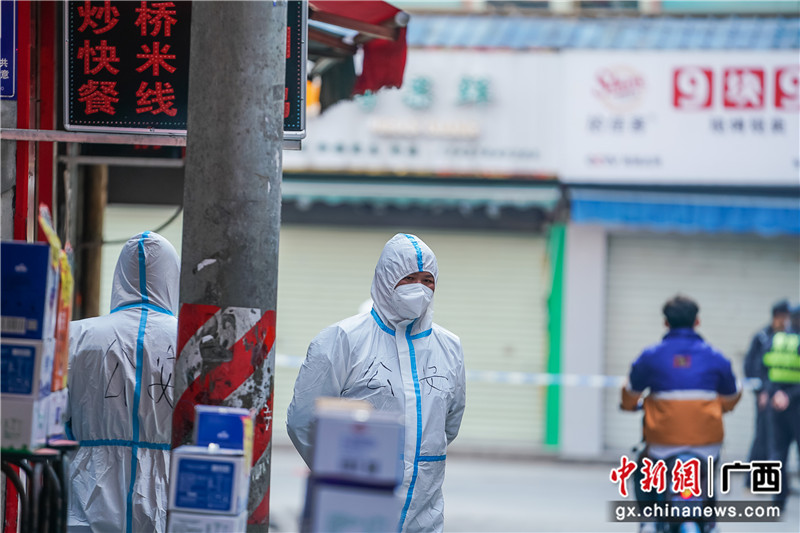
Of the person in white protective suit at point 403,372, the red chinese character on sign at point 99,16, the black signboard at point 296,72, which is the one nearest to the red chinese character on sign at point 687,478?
the person in white protective suit at point 403,372

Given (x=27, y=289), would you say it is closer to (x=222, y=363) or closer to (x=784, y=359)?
(x=222, y=363)

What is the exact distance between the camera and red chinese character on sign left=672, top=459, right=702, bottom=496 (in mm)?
7266

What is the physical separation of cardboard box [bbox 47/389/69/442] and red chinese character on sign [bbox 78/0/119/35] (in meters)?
2.30

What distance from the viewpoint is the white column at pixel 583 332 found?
13.9m

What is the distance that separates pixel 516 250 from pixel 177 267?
9.30m

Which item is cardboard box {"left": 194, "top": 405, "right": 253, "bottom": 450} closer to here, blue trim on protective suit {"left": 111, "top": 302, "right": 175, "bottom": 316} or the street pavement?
blue trim on protective suit {"left": 111, "top": 302, "right": 175, "bottom": 316}

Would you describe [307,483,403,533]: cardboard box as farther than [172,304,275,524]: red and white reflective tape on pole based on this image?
No

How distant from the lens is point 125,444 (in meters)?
4.83

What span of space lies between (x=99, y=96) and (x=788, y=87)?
34.0 ft

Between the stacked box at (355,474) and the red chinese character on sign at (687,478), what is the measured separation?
4.69 meters

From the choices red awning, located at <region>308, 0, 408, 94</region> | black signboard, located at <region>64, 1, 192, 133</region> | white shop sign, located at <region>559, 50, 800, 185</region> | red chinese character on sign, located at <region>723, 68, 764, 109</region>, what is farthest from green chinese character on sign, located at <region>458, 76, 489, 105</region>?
black signboard, located at <region>64, 1, 192, 133</region>

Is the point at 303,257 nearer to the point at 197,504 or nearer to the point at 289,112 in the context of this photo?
the point at 289,112

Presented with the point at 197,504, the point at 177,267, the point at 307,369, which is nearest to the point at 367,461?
the point at 197,504

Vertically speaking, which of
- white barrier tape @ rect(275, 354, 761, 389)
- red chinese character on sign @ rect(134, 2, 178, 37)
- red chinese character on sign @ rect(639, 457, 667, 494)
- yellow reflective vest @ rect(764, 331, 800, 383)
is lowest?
white barrier tape @ rect(275, 354, 761, 389)
